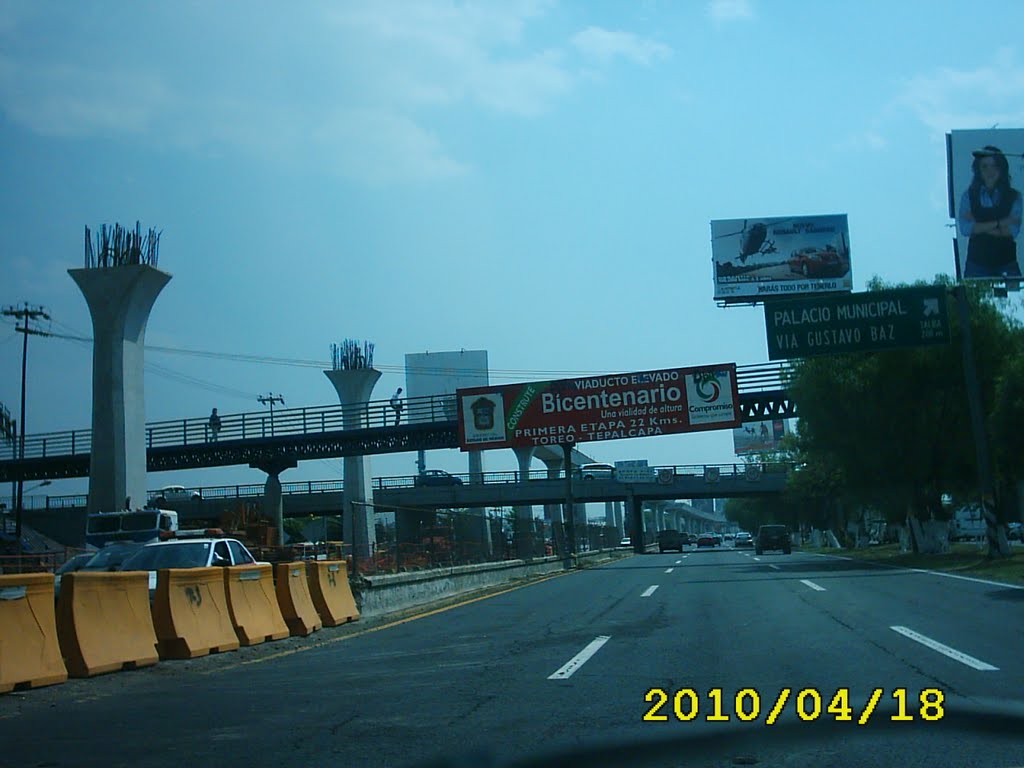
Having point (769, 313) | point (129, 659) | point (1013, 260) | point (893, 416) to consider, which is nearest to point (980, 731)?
point (129, 659)

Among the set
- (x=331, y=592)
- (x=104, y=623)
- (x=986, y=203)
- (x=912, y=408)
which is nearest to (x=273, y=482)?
(x=912, y=408)

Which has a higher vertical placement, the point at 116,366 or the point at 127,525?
the point at 116,366

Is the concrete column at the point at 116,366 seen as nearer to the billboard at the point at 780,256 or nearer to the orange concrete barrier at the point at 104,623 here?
the orange concrete barrier at the point at 104,623

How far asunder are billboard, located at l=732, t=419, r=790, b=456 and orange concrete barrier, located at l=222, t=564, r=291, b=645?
323 feet

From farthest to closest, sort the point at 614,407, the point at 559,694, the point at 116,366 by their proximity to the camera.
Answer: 1. the point at 614,407
2. the point at 116,366
3. the point at 559,694

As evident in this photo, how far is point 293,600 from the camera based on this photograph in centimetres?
1557

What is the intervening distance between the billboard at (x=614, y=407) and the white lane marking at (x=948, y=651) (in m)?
26.3

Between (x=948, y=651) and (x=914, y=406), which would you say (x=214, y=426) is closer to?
(x=914, y=406)

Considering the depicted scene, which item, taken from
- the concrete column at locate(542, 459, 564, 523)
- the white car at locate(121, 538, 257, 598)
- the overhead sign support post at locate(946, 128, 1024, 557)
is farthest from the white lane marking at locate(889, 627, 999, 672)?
the concrete column at locate(542, 459, 564, 523)

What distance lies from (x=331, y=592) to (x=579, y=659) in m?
7.08

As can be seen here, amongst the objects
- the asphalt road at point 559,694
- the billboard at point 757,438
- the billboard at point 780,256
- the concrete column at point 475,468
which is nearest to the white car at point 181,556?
the asphalt road at point 559,694

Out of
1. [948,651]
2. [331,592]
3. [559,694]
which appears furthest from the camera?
[331,592]

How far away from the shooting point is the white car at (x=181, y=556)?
17.0 m
